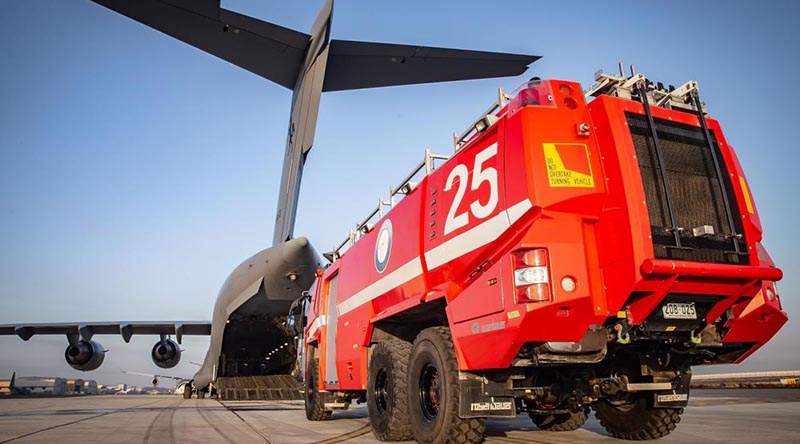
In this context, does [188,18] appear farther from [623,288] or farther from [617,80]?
[623,288]

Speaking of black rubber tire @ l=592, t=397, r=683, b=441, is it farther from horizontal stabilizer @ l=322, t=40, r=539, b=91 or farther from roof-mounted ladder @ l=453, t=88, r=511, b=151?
horizontal stabilizer @ l=322, t=40, r=539, b=91

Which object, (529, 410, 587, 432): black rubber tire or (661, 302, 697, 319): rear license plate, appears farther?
(529, 410, 587, 432): black rubber tire

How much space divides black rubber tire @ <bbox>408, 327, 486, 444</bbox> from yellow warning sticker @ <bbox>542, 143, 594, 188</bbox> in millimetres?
1973

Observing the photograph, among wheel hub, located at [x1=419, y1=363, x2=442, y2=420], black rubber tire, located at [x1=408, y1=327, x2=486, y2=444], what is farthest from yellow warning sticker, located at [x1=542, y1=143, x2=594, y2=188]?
wheel hub, located at [x1=419, y1=363, x2=442, y2=420]

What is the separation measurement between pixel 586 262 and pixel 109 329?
43.8m

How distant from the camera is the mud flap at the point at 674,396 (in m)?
5.32

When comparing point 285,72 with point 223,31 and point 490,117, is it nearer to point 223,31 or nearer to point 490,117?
point 223,31

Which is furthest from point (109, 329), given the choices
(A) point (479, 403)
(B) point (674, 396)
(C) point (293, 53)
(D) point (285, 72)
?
(B) point (674, 396)

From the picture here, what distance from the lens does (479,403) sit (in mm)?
4777

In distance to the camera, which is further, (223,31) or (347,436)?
A: (223,31)

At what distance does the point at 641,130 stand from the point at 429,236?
248 centimetres

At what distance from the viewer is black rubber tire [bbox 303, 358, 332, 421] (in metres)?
10.2

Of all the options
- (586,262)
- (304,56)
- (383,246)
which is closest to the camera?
(586,262)

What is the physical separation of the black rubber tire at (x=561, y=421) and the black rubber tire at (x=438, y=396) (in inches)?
102
